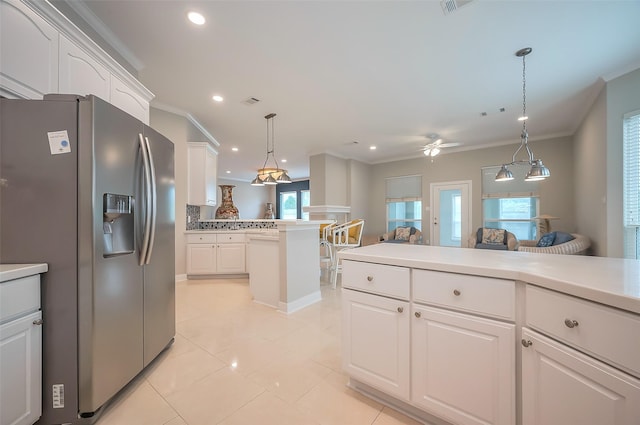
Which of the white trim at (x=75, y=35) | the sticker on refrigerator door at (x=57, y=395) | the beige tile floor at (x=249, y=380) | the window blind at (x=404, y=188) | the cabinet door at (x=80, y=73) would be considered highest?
the white trim at (x=75, y=35)

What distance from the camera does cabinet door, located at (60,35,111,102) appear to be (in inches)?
65.4

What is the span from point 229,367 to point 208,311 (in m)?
1.29

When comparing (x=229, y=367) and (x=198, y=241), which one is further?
(x=198, y=241)

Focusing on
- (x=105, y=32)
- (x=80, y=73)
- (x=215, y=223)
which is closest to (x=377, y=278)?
(x=80, y=73)

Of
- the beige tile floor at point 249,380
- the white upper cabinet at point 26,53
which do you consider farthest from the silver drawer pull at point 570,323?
the white upper cabinet at point 26,53

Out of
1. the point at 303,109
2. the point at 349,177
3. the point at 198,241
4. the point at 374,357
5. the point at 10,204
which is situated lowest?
the point at 374,357

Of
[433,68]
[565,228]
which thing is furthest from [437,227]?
[433,68]

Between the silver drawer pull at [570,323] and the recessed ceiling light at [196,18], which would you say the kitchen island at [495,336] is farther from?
the recessed ceiling light at [196,18]

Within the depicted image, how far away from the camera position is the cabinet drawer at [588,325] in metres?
0.74

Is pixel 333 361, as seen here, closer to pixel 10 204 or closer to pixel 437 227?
pixel 10 204

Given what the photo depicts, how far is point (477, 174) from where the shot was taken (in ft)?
20.0

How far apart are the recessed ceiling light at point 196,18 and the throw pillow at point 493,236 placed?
6441 mm

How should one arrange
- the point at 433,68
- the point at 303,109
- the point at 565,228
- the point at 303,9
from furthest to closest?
the point at 565,228 → the point at 303,109 → the point at 433,68 → the point at 303,9

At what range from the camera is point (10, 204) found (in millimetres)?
1243
